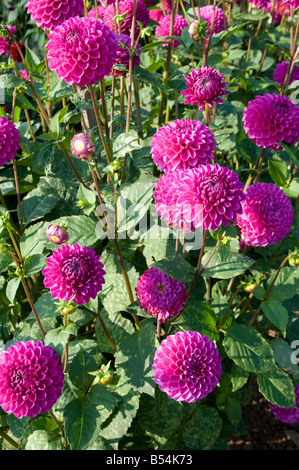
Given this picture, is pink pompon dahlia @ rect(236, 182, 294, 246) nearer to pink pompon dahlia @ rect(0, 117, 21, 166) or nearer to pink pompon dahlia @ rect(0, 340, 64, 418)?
pink pompon dahlia @ rect(0, 340, 64, 418)

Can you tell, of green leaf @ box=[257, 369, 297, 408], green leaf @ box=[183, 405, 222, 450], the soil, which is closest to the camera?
green leaf @ box=[257, 369, 297, 408]

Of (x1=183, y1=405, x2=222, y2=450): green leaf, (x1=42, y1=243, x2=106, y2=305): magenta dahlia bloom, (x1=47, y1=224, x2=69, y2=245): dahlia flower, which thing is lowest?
(x1=183, y1=405, x2=222, y2=450): green leaf

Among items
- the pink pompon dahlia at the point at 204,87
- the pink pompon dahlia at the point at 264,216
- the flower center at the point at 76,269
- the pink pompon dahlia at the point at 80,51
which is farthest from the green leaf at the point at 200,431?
the pink pompon dahlia at the point at 80,51

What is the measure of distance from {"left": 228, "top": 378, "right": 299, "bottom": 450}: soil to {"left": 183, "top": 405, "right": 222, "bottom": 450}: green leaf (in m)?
0.79

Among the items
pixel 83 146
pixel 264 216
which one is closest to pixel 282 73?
pixel 264 216

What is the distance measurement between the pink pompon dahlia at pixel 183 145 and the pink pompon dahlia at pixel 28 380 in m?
0.72

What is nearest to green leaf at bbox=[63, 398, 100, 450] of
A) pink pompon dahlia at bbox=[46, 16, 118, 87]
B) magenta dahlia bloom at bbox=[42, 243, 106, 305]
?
magenta dahlia bloom at bbox=[42, 243, 106, 305]

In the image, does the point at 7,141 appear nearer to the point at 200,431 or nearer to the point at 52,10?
the point at 52,10

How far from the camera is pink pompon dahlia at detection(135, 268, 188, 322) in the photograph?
152cm

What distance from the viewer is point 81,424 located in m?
1.49

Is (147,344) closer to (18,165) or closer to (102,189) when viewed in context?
(102,189)

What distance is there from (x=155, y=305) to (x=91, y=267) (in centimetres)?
27

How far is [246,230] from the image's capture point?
159 centimetres

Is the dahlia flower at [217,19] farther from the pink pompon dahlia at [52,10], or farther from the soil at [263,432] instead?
the soil at [263,432]
